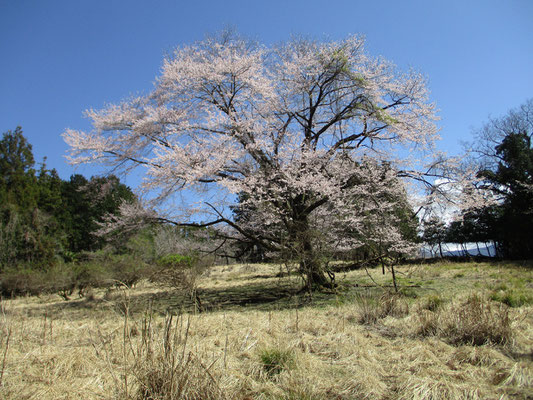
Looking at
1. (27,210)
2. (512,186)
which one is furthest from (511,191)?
(27,210)

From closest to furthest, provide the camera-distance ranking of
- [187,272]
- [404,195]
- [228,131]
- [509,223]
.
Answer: [187,272], [228,131], [404,195], [509,223]

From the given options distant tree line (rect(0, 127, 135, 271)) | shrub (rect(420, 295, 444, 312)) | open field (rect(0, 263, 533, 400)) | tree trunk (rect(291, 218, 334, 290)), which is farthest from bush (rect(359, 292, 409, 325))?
distant tree line (rect(0, 127, 135, 271))

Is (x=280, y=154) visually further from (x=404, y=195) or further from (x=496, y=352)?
(x=496, y=352)

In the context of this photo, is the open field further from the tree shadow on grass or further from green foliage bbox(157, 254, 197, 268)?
green foliage bbox(157, 254, 197, 268)

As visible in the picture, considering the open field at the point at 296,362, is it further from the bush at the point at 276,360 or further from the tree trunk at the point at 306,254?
the tree trunk at the point at 306,254

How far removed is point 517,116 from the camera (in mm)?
20188

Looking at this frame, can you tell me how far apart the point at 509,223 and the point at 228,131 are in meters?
19.8

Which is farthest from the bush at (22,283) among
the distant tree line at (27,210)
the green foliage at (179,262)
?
the green foliage at (179,262)

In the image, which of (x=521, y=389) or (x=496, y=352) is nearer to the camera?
(x=521, y=389)

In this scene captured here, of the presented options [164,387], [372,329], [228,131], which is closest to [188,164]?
[228,131]

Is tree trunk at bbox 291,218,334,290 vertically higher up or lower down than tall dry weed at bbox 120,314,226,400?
higher up

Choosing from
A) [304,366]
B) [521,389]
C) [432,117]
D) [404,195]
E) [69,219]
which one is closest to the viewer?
[521,389]

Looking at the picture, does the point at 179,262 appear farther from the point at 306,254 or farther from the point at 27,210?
the point at 27,210

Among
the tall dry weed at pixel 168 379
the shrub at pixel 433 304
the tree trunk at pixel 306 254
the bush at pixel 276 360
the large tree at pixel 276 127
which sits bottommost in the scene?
the shrub at pixel 433 304
